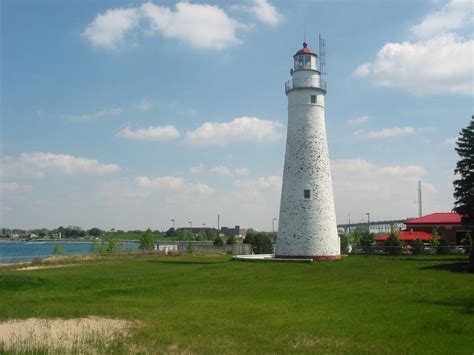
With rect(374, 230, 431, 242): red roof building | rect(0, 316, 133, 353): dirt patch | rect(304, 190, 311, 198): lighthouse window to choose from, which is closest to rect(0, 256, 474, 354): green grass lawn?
rect(0, 316, 133, 353): dirt patch

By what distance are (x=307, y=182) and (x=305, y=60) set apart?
10704 mm

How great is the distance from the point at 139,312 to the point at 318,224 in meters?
25.6

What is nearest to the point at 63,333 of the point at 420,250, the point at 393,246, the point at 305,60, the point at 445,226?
the point at 305,60

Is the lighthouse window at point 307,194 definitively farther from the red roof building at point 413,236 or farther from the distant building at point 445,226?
the distant building at point 445,226

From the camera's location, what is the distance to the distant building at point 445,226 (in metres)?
61.7

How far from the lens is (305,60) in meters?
44.0

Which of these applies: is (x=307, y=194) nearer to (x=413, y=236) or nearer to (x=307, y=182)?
(x=307, y=182)

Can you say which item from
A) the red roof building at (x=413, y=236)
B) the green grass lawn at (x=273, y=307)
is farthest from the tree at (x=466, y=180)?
the red roof building at (x=413, y=236)

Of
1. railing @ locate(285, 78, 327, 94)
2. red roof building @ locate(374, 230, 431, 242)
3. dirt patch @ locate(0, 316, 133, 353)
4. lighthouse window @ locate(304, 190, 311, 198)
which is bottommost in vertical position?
dirt patch @ locate(0, 316, 133, 353)

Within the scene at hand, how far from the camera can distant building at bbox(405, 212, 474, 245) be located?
61688 mm

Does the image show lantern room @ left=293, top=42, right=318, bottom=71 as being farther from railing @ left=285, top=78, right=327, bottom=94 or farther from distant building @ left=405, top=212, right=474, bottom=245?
distant building @ left=405, top=212, right=474, bottom=245

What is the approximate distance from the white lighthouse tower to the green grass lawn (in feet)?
31.4

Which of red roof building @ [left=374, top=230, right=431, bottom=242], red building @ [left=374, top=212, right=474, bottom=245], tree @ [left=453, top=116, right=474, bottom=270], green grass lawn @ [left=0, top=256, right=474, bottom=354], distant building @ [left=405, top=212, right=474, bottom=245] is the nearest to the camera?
green grass lawn @ [left=0, top=256, right=474, bottom=354]

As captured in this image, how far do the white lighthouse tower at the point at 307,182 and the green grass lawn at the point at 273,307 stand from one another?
9.56 m
